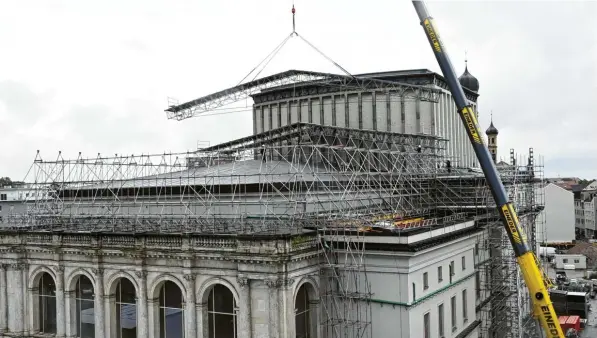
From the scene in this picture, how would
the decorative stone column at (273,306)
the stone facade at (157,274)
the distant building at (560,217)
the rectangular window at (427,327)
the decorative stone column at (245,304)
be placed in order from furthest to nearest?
the distant building at (560,217) < the rectangular window at (427,327) < the decorative stone column at (245,304) < the stone facade at (157,274) < the decorative stone column at (273,306)

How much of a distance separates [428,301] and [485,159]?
9.97 meters

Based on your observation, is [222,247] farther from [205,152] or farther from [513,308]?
[513,308]

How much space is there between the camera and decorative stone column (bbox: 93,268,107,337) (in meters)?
39.7

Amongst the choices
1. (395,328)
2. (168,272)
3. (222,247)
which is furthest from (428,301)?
(168,272)

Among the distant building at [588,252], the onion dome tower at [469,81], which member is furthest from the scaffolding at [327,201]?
the distant building at [588,252]

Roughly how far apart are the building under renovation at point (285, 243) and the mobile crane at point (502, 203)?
5.37 metres

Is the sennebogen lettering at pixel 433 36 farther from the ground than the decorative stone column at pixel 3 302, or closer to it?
farther from the ground

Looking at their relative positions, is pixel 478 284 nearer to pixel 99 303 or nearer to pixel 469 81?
pixel 99 303

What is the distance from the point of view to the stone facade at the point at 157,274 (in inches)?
1321

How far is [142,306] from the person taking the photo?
125 ft

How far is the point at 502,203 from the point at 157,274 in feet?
67.5

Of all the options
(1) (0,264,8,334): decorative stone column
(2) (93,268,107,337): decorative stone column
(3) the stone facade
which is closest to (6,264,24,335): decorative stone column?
(3) the stone facade

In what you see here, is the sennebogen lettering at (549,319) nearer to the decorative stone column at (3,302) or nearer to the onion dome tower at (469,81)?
the decorative stone column at (3,302)

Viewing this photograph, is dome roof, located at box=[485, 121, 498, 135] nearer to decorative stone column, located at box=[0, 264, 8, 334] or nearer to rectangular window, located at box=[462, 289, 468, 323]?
rectangular window, located at box=[462, 289, 468, 323]
